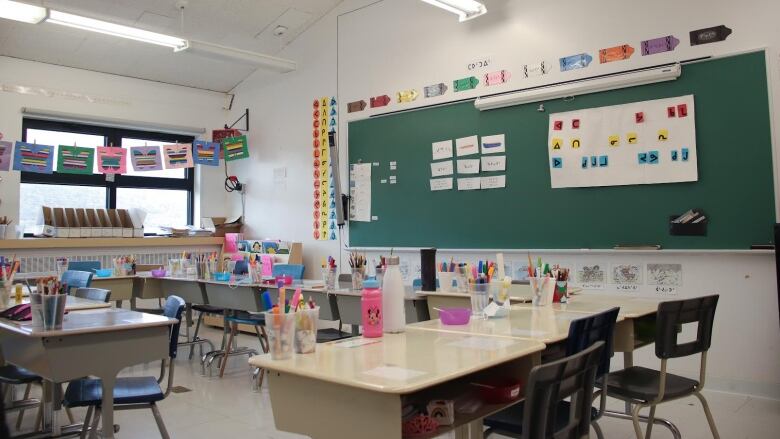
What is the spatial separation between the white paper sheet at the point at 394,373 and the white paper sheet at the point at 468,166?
3865 millimetres

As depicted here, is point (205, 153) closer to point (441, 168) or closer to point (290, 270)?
point (290, 270)

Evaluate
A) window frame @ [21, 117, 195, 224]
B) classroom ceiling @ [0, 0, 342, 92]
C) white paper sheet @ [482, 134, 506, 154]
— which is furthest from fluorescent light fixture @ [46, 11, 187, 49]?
white paper sheet @ [482, 134, 506, 154]

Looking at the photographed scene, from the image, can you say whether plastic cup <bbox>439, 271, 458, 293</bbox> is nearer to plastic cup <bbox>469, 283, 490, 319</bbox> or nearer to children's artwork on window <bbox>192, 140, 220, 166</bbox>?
plastic cup <bbox>469, 283, 490, 319</bbox>

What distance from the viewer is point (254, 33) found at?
6.71 m

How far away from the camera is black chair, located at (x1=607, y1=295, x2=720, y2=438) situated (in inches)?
91.7

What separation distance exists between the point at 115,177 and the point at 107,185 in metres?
0.14

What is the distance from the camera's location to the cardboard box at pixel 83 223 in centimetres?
648

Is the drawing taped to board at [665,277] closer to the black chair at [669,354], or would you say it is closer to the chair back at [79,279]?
the black chair at [669,354]

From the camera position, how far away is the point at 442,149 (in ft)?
17.7

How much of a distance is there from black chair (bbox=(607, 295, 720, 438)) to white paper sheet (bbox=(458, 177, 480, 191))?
272cm

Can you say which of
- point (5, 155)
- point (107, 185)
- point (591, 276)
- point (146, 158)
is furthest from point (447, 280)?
point (107, 185)

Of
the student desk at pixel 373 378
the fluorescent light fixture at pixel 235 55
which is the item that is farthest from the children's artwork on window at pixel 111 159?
the student desk at pixel 373 378

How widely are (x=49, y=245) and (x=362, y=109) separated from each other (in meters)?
3.71

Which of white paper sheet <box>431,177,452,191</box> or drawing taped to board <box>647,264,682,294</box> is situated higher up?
white paper sheet <box>431,177,452,191</box>
